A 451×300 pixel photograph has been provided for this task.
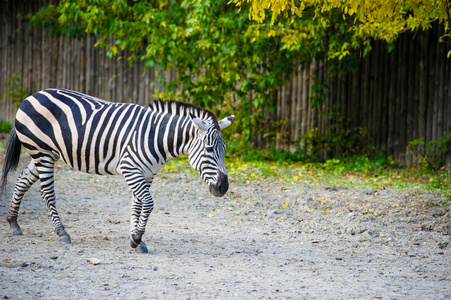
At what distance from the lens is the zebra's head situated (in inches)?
195

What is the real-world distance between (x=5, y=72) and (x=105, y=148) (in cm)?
1344

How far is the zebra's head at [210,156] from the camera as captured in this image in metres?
4.96

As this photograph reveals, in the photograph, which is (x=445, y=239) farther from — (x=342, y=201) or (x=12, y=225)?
(x=12, y=225)

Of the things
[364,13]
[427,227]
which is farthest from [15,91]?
[427,227]

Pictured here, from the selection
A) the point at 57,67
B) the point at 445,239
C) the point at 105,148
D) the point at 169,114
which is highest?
the point at 57,67

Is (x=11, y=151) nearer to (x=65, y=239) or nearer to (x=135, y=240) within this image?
(x=65, y=239)

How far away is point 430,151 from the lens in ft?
34.4

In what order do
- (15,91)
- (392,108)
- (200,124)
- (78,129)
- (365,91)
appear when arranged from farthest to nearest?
(15,91) → (365,91) → (392,108) → (78,129) → (200,124)

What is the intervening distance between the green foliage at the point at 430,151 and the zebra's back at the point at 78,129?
22.3ft

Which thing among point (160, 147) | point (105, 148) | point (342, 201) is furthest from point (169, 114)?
point (342, 201)

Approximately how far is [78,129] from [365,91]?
7784mm

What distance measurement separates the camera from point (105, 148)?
5.31m

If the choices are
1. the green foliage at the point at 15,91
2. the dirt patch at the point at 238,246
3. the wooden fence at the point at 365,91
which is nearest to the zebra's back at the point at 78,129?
the dirt patch at the point at 238,246

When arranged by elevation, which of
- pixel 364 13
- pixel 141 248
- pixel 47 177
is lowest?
pixel 141 248
